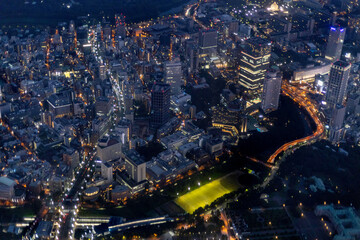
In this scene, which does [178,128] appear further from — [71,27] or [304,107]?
[71,27]

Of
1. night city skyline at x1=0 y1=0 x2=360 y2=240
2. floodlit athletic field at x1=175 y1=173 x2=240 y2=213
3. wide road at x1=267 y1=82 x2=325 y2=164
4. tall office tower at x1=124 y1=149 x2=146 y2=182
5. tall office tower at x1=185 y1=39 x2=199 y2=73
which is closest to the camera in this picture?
night city skyline at x1=0 y1=0 x2=360 y2=240

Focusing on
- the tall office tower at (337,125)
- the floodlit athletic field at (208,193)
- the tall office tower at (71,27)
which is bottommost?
the floodlit athletic field at (208,193)

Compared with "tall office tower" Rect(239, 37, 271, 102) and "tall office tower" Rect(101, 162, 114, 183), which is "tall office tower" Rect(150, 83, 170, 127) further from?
"tall office tower" Rect(239, 37, 271, 102)

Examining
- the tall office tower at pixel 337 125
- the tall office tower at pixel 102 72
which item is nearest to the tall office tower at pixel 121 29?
the tall office tower at pixel 102 72

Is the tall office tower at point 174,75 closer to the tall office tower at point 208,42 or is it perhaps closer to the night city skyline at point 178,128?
the night city skyline at point 178,128

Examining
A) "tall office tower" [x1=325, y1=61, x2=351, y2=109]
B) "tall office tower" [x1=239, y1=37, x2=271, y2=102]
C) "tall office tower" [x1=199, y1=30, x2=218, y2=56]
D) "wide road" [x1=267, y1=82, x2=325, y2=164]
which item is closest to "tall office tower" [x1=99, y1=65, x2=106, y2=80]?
"tall office tower" [x1=199, y1=30, x2=218, y2=56]

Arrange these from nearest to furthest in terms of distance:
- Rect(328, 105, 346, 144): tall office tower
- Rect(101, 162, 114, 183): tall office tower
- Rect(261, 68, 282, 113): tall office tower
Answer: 1. Rect(101, 162, 114, 183): tall office tower
2. Rect(328, 105, 346, 144): tall office tower
3. Rect(261, 68, 282, 113): tall office tower
